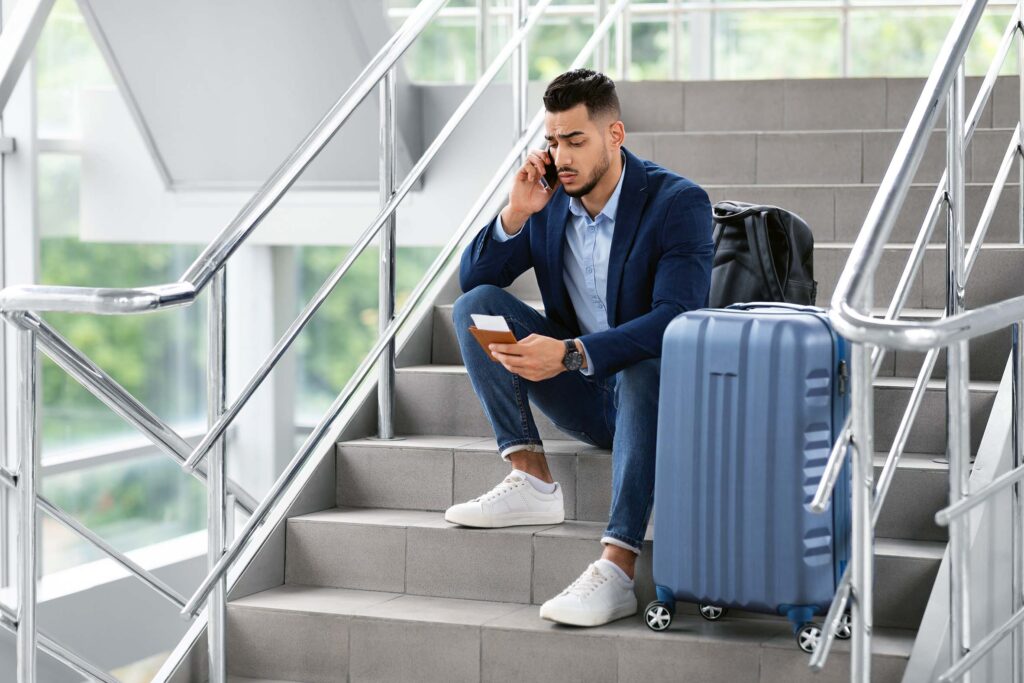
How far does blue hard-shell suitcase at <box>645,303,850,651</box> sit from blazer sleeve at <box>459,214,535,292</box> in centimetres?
57

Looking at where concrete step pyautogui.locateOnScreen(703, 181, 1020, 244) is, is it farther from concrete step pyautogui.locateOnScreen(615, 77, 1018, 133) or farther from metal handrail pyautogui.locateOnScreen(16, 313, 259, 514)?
metal handrail pyautogui.locateOnScreen(16, 313, 259, 514)

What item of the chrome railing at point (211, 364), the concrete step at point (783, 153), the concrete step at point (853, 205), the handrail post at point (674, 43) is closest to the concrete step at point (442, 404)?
the chrome railing at point (211, 364)

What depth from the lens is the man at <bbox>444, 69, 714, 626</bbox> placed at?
2.36 metres

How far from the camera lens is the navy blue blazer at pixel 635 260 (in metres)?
2.39

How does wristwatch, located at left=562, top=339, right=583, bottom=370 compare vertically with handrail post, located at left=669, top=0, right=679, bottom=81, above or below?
below

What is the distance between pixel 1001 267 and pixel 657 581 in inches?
53.9

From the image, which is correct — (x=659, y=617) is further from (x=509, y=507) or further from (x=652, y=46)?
(x=652, y=46)

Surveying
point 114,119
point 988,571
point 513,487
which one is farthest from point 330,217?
point 988,571

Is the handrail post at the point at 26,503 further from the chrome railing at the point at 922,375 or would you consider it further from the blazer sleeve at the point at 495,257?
the chrome railing at the point at 922,375

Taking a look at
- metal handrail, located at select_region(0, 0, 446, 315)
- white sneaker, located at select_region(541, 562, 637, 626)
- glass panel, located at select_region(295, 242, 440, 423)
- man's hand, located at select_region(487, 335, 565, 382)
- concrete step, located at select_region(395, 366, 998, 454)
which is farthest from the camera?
glass panel, located at select_region(295, 242, 440, 423)

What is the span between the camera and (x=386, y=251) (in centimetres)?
292

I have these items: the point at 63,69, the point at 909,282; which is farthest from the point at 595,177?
the point at 63,69

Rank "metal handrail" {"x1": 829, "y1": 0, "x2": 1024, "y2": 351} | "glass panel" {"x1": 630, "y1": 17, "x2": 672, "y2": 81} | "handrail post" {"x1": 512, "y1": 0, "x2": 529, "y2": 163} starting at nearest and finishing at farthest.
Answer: "metal handrail" {"x1": 829, "y1": 0, "x2": 1024, "y2": 351}, "handrail post" {"x1": 512, "y1": 0, "x2": 529, "y2": 163}, "glass panel" {"x1": 630, "y1": 17, "x2": 672, "y2": 81}

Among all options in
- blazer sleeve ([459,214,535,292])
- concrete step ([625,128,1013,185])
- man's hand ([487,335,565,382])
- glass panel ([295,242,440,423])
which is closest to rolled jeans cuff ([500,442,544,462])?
man's hand ([487,335,565,382])
